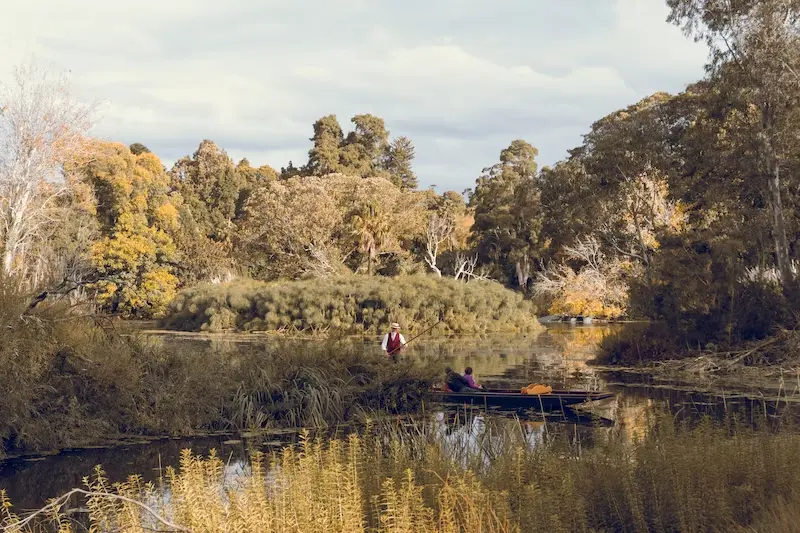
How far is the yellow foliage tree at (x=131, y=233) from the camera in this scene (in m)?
45.5

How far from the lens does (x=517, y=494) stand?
6.04 meters

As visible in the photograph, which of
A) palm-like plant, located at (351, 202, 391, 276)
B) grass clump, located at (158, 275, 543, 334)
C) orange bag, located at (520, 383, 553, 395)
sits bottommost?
orange bag, located at (520, 383, 553, 395)

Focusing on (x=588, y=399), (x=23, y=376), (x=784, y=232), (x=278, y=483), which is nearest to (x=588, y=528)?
(x=278, y=483)

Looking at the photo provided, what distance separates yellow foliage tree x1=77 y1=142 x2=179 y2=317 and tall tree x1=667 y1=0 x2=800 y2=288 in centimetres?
3126

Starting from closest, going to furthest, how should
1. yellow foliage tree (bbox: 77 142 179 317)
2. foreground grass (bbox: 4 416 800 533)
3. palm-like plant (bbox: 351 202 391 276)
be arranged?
foreground grass (bbox: 4 416 800 533)
yellow foliage tree (bbox: 77 142 179 317)
palm-like plant (bbox: 351 202 391 276)

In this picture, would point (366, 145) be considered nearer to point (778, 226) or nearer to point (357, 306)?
point (357, 306)

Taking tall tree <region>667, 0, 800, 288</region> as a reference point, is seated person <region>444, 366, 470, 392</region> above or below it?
below

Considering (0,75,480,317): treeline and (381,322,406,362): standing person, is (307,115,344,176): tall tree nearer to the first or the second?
(0,75,480,317): treeline

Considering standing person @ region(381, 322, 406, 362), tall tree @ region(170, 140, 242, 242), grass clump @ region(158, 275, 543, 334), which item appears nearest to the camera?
standing person @ region(381, 322, 406, 362)

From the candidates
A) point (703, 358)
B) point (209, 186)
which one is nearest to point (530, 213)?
point (209, 186)

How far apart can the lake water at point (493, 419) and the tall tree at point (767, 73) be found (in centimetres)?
639

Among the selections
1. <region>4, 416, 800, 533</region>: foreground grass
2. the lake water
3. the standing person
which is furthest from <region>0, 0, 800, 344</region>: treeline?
<region>4, 416, 800, 533</region>: foreground grass

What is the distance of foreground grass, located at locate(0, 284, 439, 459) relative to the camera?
39.5 ft

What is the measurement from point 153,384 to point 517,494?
8694mm
